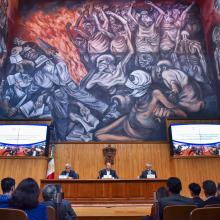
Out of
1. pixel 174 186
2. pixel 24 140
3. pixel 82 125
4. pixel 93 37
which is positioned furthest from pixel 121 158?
pixel 174 186

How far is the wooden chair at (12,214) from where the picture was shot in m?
2.08

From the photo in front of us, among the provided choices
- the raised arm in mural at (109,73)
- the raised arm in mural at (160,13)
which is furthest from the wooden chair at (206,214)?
the raised arm in mural at (160,13)

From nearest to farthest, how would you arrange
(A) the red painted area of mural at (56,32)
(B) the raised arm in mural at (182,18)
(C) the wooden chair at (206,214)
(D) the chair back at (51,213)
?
(C) the wooden chair at (206,214) → (D) the chair back at (51,213) → (A) the red painted area of mural at (56,32) → (B) the raised arm in mural at (182,18)

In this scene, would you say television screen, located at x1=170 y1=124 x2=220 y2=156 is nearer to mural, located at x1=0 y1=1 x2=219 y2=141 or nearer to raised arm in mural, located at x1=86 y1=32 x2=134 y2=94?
mural, located at x1=0 y1=1 x2=219 y2=141

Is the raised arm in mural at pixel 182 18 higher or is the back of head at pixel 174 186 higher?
the raised arm in mural at pixel 182 18

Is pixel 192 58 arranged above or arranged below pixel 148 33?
below

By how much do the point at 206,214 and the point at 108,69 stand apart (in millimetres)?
9179

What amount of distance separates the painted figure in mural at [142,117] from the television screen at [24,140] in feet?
6.54

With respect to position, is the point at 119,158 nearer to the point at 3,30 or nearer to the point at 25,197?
the point at 3,30

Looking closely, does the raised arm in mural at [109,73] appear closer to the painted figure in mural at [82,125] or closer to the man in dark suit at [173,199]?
the painted figure in mural at [82,125]

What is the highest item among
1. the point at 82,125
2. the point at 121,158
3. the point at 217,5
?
the point at 217,5

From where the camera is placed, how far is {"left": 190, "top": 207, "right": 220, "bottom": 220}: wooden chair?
2217mm

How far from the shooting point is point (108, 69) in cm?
1102

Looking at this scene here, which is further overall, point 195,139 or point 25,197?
point 195,139
